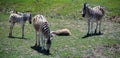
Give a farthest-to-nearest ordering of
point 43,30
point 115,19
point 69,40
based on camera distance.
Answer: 1. point 115,19
2. point 69,40
3. point 43,30

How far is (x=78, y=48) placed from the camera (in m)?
35.3

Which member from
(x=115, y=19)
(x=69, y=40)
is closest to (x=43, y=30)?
(x=69, y=40)

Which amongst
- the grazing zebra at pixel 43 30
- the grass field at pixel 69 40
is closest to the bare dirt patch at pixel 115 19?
the grass field at pixel 69 40

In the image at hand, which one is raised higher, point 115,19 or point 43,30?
point 43,30

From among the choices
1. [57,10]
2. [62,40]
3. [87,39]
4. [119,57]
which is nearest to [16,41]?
[62,40]

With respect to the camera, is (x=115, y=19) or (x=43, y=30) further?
(x=115, y=19)

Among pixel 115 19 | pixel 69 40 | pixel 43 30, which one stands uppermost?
→ pixel 43 30

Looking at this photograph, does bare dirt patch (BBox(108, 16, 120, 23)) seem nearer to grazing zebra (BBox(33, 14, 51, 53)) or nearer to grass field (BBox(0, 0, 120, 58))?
grass field (BBox(0, 0, 120, 58))

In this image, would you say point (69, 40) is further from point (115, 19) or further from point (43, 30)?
point (115, 19)

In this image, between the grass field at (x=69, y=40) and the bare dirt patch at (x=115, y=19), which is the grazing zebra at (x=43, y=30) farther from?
the bare dirt patch at (x=115, y=19)

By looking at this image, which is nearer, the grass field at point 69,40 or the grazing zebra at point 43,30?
the grazing zebra at point 43,30

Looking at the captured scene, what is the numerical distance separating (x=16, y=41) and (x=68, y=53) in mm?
6760

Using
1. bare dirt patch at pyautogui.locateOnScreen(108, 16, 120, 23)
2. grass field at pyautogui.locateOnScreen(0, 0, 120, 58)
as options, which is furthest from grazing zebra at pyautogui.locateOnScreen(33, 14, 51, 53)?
bare dirt patch at pyautogui.locateOnScreen(108, 16, 120, 23)

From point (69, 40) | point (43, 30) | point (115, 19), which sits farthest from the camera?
point (115, 19)
